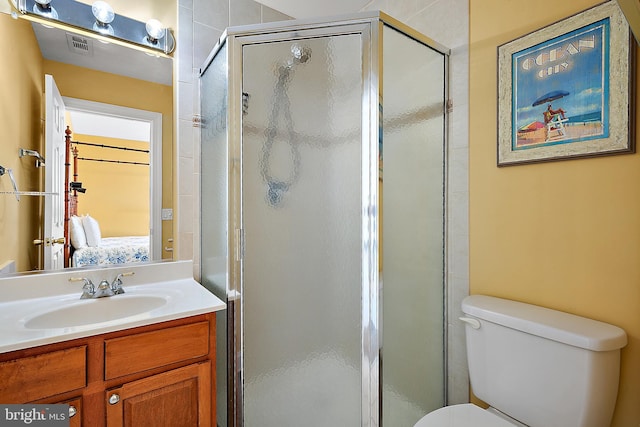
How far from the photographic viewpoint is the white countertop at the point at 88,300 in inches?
38.3

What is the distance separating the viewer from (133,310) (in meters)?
1.39

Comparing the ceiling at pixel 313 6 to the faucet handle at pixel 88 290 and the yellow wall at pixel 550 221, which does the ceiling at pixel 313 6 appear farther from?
the faucet handle at pixel 88 290

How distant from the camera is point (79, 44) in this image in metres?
1.48

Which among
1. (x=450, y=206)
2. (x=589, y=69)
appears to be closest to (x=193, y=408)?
(x=450, y=206)

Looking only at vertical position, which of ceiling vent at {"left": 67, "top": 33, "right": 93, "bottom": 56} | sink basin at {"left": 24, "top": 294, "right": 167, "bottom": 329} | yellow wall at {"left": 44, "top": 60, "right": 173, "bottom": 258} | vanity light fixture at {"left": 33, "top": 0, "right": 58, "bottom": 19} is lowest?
sink basin at {"left": 24, "top": 294, "right": 167, "bottom": 329}

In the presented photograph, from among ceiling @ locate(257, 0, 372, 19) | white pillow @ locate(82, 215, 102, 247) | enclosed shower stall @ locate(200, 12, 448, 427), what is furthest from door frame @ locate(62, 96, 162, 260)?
ceiling @ locate(257, 0, 372, 19)

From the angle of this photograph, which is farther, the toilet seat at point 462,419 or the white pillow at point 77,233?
the white pillow at point 77,233

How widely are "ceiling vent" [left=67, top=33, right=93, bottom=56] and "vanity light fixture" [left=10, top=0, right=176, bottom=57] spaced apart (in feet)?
0.08

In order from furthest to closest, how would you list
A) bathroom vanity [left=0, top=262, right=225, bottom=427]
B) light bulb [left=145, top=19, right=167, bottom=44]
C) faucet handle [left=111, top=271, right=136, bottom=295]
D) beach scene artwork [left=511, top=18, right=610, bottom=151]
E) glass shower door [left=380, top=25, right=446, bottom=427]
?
light bulb [left=145, top=19, right=167, bottom=44] → faucet handle [left=111, top=271, right=136, bottom=295] → glass shower door [left=380, top=25, right=446, bottom=427] → beach scene artwork [left=511, top=18, right=610, bottom=151] → bathroom vanity [left=0, top=262, right=225, bottom=427]

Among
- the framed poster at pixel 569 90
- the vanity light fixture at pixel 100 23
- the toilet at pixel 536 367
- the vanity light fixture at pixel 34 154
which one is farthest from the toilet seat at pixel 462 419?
the vanity light fixture at pixel 100 23

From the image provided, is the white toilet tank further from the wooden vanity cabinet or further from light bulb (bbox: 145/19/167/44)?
light bulb (bbox: 145/19/167/44)

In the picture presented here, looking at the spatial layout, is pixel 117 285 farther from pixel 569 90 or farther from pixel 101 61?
pixel 569 90

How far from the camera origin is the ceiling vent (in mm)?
1457

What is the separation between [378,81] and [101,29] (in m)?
1.39
